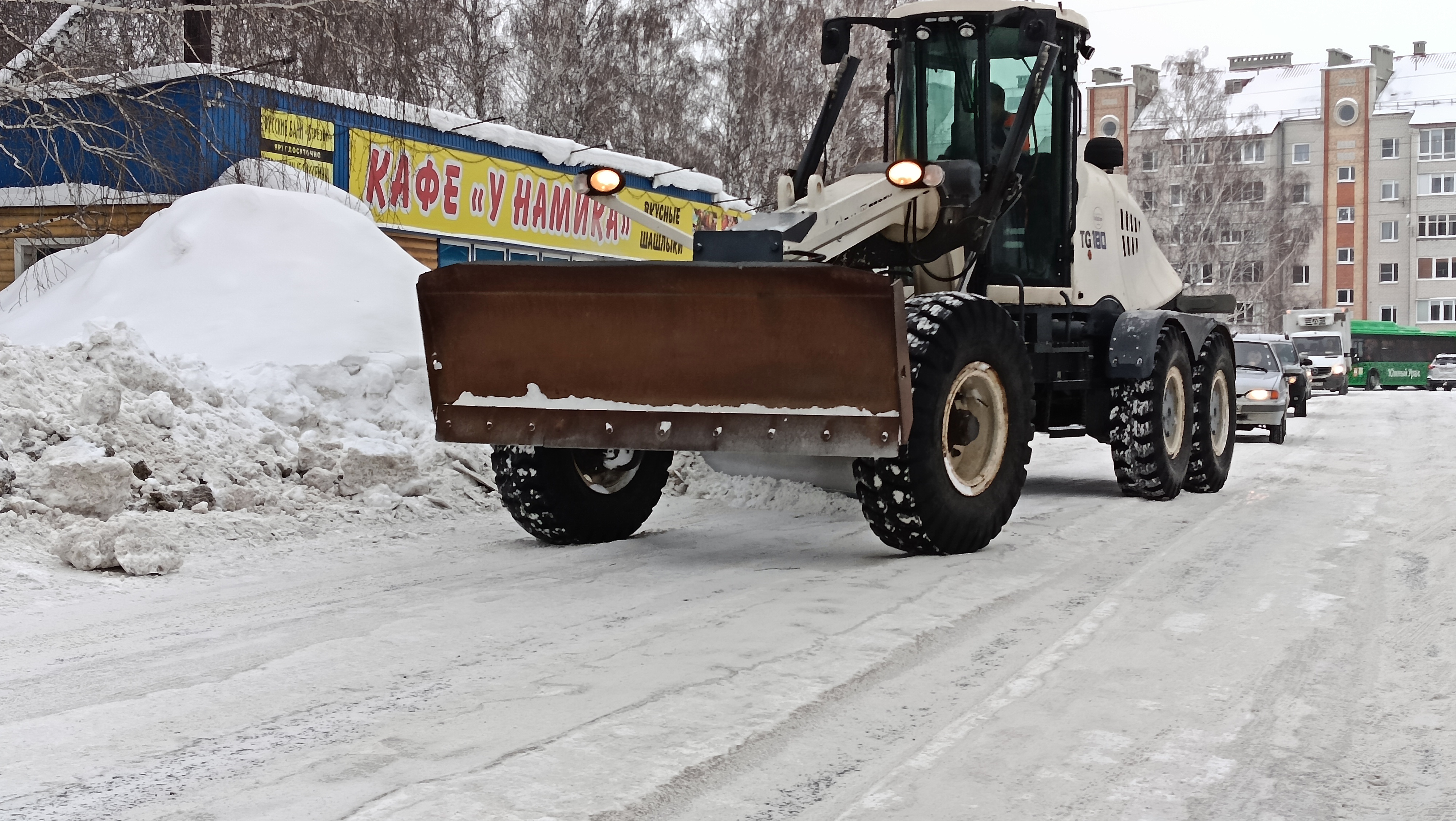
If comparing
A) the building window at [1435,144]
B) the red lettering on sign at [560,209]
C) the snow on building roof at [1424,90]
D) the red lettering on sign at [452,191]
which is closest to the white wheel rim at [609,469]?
the red lettering on sign at [452,191]

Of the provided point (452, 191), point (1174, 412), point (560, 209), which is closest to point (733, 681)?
point (1174, 412)

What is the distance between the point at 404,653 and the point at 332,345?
5.55 meters

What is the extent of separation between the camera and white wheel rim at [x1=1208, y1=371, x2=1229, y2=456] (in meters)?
10.9

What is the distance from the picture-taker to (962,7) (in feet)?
28.0

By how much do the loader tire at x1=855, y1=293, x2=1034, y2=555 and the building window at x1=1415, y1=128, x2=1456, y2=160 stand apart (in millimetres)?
75783

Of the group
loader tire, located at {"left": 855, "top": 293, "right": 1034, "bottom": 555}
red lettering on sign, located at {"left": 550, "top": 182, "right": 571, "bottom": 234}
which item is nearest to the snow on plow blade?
loader tire, located at {"left": 855, "top": 293, "right": 1034, "bottom": 555}

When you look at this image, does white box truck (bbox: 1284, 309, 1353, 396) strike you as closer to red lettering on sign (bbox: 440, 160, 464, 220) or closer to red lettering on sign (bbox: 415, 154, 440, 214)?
red lettering on sign (bbox: 440, 160, 464, 220)

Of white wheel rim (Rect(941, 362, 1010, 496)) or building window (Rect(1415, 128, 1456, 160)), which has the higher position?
building window (Rect(1415, 128, 1456, 160))

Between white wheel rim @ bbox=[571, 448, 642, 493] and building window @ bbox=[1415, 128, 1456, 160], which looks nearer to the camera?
white wheel rim @ bbox=[571, 448, 642, 493]

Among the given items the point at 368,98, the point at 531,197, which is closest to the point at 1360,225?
the point at 531,197

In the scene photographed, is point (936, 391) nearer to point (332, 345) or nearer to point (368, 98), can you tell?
point (332, 345)

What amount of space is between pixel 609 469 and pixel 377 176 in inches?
498

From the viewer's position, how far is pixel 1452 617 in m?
5.67

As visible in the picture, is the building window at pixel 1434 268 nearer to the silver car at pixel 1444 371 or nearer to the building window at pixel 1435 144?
the building window at pixel 1435 144
